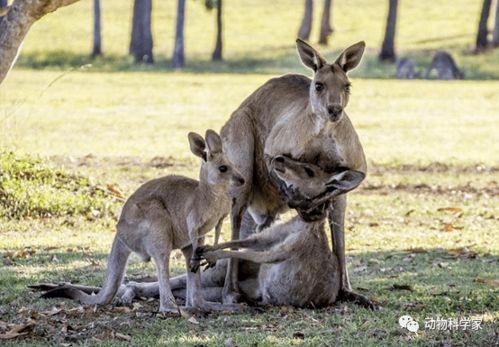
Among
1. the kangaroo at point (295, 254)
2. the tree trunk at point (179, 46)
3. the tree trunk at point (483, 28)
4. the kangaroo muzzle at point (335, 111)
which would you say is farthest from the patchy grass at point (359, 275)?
the tree trunk at point (483, 28)

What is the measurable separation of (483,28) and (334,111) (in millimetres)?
40812

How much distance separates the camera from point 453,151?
1967cm

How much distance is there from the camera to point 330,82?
7273 mm

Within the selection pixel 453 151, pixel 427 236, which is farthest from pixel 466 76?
pixel 427 236

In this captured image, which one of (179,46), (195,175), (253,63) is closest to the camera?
(195,175)

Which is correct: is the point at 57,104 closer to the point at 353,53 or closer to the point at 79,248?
the point at 79,248

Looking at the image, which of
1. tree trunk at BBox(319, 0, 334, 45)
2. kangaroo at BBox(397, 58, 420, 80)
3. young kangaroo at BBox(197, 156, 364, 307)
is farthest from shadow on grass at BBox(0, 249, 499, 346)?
tree trunk at BBox(319, 0, 334, 45)

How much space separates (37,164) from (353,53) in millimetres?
6108

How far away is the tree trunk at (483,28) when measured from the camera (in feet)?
152

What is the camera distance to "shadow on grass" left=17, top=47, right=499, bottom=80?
131 feet

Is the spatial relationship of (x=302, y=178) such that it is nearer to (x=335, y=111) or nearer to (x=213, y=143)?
(x=335, y=111)

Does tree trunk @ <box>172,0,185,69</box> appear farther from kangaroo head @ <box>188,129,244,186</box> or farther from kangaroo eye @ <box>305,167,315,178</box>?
kangaroo head @ <box>188,129,244,186</box>

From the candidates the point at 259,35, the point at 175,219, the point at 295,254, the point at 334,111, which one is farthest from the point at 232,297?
the point at 259,35

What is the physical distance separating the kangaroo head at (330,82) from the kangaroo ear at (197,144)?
83 centimetres
